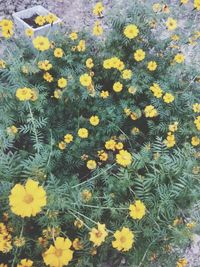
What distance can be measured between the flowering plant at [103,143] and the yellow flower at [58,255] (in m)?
0.03

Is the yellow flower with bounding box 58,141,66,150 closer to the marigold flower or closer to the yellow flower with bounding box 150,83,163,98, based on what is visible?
the marigold flower

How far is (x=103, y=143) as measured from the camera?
8.50 ft

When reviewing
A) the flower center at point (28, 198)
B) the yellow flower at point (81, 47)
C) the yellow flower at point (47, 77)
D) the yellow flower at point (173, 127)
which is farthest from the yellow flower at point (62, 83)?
the flower center at point (28, 198)

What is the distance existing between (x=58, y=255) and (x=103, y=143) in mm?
1235

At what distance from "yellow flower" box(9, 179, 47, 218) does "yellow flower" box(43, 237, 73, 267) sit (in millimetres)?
188

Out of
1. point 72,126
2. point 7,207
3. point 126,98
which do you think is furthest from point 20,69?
point 7,207

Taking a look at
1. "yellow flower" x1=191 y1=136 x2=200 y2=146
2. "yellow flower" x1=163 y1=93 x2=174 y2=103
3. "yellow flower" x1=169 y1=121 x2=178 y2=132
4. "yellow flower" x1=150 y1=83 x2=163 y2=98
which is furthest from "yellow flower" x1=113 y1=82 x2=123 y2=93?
"yellow flower" x1=191 y1=136 x2=200 y2=146

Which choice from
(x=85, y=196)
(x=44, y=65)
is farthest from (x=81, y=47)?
(x=85, y=196)

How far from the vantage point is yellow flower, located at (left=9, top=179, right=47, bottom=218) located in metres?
1.40

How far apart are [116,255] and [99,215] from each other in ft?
1.40

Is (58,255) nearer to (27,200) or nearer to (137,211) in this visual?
(27,200)

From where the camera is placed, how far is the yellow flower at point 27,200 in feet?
4.59

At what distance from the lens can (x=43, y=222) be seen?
1795 mm

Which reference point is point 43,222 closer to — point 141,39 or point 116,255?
point 116,255
